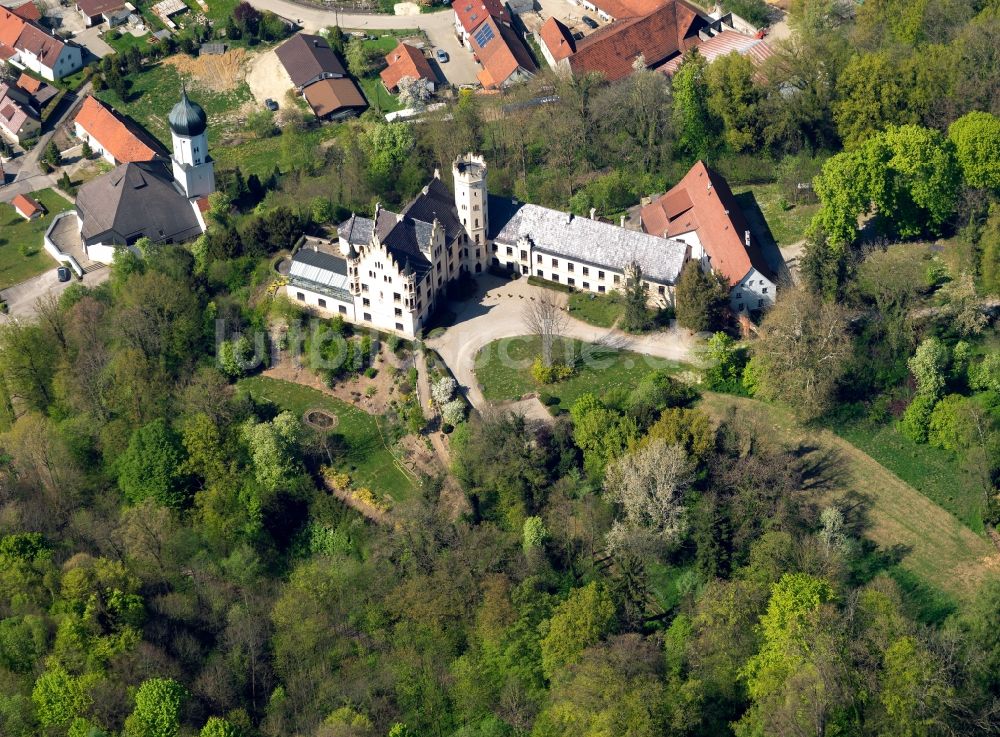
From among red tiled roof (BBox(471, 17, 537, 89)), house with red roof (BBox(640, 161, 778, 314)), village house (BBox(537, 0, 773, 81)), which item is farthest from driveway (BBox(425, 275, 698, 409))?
red tiled roof (BBox(471, 17, 537, 89))

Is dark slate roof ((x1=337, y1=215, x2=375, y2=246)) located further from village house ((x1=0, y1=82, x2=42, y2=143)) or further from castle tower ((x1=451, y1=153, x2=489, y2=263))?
village house ((x1=0, y1=82, x2=42, y2=143))

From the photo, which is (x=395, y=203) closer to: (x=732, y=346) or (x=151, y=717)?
(x=732, y=346)

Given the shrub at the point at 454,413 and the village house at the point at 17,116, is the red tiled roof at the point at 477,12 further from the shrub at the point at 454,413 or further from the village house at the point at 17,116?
the shrub at the point at 454,413

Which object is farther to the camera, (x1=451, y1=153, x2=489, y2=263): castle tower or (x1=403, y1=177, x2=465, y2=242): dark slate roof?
(x1=403, y1=177, x2=465, y2=242): dark slate roof

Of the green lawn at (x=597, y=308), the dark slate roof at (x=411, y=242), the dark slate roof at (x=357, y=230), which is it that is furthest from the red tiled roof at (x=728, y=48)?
the dark slate roof at (x=357, y=230)

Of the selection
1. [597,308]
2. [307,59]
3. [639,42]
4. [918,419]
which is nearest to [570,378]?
[597,308]

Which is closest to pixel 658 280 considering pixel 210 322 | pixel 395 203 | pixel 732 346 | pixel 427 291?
pixel 732 346
